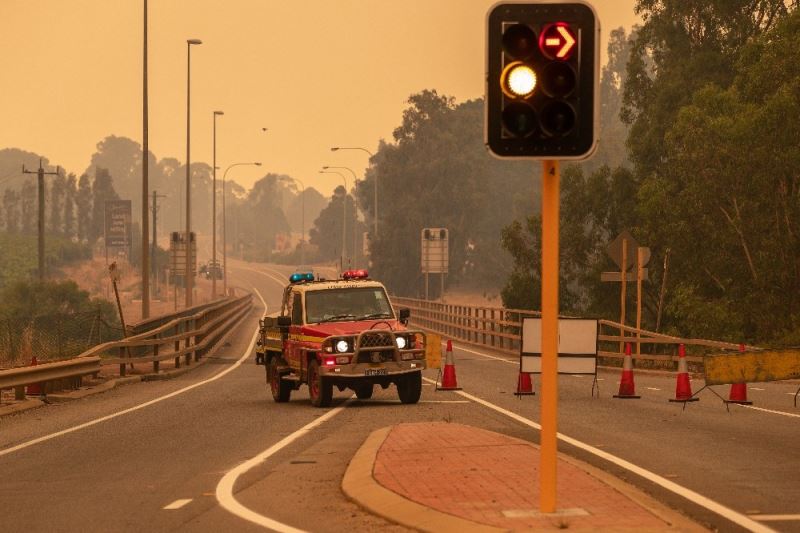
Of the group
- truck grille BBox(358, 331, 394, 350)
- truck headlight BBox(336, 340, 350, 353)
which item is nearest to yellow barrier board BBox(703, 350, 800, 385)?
truck grille BBox(358, 331, 394, 350)

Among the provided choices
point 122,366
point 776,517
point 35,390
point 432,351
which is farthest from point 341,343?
point 776,517

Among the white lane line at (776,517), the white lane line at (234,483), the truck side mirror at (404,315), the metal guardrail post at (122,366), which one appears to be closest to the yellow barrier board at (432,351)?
the truck side mirror at (404,315)

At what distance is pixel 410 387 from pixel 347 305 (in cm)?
196

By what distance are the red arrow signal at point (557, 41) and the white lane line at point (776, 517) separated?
149 inches

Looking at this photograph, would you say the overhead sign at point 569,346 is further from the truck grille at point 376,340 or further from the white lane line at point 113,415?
the white lane line at point 113,415

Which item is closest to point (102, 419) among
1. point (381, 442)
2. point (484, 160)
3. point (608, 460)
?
point (381, 442)

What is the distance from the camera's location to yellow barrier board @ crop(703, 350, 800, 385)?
19.9 meters

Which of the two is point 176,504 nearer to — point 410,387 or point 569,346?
point 410,387

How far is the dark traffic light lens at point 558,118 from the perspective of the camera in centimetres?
948

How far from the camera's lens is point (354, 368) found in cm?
2223

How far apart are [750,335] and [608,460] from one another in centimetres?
3450

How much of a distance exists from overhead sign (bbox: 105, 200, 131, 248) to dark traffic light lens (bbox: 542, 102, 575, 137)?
14106cm

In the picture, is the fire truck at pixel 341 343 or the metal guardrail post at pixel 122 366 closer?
the fire truck at pixel 341 343

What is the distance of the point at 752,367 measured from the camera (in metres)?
20.1
